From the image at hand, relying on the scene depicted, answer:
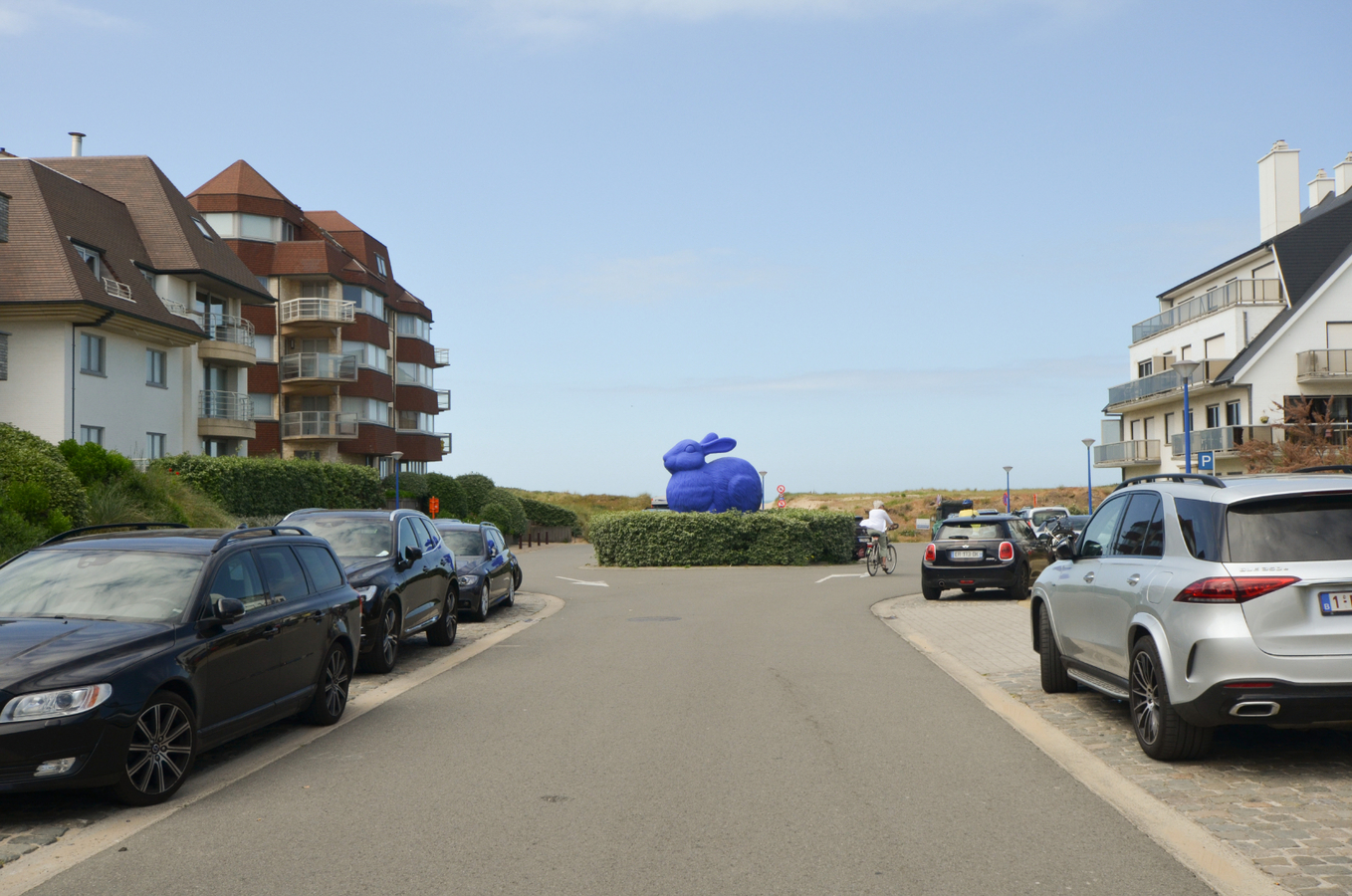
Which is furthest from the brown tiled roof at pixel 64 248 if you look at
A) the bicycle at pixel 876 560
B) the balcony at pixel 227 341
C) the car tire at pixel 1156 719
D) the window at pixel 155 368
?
the car tire at pixel 1156 719

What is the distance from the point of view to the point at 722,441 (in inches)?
1374

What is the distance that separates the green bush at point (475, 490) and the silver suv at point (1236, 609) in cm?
5082

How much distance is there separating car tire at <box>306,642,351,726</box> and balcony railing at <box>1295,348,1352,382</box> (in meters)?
44.0

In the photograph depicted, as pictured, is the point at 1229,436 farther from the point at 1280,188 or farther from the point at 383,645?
the point at 383,645

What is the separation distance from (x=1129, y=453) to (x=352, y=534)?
49.9m

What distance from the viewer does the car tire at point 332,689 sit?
8406mm

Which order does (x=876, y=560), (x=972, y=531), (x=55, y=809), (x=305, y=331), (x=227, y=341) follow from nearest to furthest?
(x=55, y=809), (x=972, y=531), (x=876, y=560), (x=227, y=341), (x=305, y=331)

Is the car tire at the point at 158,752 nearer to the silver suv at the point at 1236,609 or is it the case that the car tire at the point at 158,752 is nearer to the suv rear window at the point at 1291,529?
the silver suv at the point at 1236,609

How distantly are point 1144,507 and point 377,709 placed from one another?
595cm

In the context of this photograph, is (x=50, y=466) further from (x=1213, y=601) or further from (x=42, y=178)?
(x=42, y=178)

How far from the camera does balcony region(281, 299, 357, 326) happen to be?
51.8 metres

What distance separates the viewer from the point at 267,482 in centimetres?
3869

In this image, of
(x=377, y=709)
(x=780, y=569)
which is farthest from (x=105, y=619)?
(x=780, y=569)

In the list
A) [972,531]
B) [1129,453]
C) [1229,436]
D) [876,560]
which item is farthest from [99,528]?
[1129,453]
